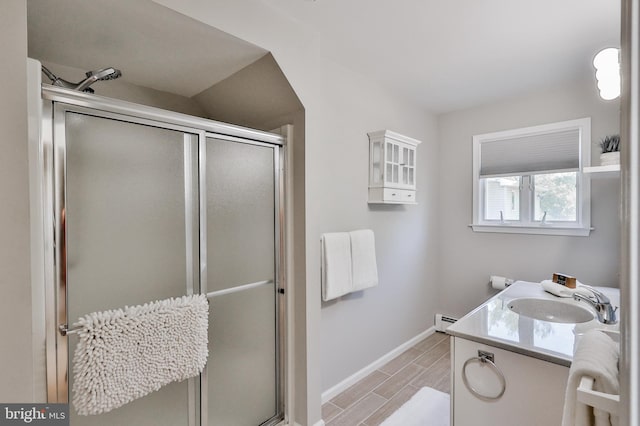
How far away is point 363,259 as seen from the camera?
2.37m

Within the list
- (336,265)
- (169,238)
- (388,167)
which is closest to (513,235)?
(388,167)

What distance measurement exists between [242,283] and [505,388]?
4.38 ft

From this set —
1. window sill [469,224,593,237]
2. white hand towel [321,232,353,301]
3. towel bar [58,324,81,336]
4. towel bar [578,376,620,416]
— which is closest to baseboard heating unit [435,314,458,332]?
window sill [469,224,593,237]

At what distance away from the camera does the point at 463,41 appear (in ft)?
6.64

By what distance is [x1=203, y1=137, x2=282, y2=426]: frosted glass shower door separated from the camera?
163cm

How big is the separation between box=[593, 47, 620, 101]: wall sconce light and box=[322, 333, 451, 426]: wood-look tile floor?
2.17 m

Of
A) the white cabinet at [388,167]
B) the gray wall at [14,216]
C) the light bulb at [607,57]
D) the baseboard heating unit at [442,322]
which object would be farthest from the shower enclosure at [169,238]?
the baseboard heating unit at [442,322]

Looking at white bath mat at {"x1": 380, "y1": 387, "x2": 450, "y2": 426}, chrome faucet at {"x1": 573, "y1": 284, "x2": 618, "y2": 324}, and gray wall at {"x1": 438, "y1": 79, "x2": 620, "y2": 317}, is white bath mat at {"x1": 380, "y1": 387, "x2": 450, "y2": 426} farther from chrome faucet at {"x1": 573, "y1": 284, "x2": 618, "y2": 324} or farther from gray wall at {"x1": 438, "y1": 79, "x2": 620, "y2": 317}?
gray wall at {"x1": 438, "y1": 79, "x2": 620, "y2": 317}

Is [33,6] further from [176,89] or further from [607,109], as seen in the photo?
[607,109]

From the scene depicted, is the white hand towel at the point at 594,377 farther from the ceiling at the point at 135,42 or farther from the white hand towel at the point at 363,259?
the ceiling at the point at 135,42

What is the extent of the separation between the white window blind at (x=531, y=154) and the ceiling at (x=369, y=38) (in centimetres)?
53

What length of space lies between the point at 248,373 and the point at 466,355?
117 cm

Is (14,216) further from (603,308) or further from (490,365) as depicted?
(603,308)

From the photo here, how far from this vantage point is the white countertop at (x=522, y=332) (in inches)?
47.8
